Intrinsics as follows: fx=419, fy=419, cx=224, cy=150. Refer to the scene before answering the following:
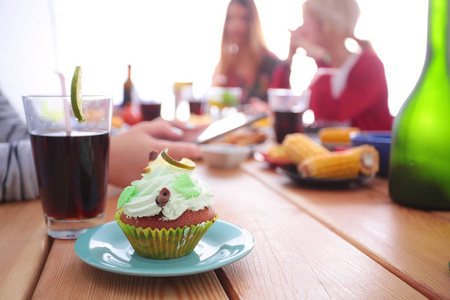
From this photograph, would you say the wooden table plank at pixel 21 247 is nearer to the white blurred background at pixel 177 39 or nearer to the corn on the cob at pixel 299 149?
the corn on the cob at pixel 299 149

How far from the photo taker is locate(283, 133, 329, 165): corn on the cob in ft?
3.80

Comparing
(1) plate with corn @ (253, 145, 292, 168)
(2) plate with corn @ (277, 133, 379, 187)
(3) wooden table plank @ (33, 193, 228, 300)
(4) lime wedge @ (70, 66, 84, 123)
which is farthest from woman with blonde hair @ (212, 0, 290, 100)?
(3) wooden table plank @ (33, 193, 228, 300)

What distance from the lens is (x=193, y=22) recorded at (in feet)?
18.3

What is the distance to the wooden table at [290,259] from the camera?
490 millimetres

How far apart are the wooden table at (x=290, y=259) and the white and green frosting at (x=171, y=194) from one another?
9 cm

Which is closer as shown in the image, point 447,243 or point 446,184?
point 447,243

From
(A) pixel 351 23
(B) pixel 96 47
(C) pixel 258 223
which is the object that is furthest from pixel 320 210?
(B) pixel 96 47

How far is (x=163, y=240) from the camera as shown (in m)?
0.54

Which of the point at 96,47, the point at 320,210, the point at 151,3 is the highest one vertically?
the point at 151,3

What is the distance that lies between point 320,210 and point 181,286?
16.7 inches

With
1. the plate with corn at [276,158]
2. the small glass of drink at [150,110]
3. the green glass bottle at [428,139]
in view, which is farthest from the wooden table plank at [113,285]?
the small glass of drink at [150,110]

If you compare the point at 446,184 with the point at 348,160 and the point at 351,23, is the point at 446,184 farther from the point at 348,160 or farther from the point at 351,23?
the point at 351,23

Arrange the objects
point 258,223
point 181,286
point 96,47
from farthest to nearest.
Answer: point 96,47 → point 258,223 → point 181,286

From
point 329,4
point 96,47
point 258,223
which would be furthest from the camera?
point 96,47
